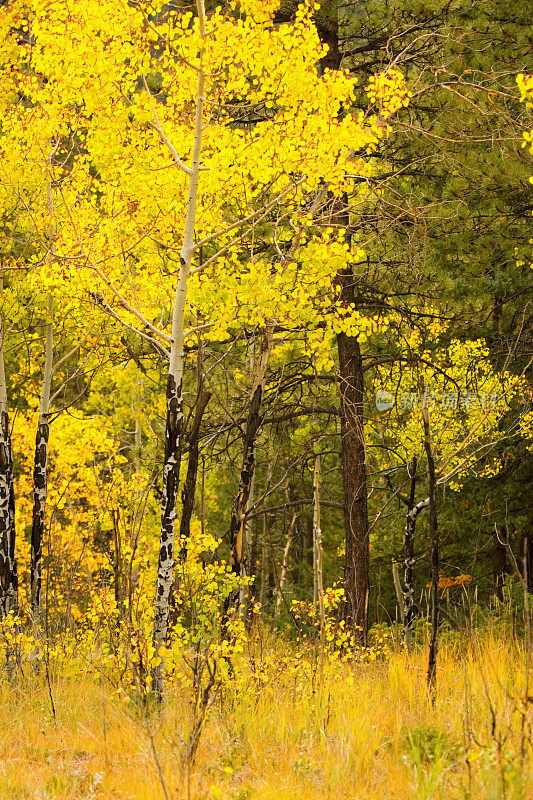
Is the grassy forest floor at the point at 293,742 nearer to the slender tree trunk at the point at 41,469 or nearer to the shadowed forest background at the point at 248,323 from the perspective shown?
the shadowed forest background at the point at 248,323

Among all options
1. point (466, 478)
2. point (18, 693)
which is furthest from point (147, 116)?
point (466, 478)

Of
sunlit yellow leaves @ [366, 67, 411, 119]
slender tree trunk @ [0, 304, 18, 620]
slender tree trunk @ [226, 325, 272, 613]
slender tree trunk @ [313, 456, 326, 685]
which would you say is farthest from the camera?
slender tree trunk @ [0, 304, 18, 620]

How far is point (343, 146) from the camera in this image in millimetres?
6863

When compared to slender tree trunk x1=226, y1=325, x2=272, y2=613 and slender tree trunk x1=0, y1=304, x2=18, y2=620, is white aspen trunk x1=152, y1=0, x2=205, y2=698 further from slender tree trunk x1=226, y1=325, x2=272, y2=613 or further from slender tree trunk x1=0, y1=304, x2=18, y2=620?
slender tree trunk x1=0, y1=304, x2=18, y2=620

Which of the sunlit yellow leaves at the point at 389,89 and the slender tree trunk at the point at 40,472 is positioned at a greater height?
the sunlit yellow leaves at the point at 389,89

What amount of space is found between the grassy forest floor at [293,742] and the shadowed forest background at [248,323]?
0.08ft

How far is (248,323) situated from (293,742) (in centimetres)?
361

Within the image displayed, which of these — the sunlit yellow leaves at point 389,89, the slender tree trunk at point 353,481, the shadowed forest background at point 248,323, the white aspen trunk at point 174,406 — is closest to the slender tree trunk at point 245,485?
the shadowed forest background at point 248,323

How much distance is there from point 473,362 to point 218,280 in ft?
19.8

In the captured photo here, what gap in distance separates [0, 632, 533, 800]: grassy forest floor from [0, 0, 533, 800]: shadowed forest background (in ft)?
0.08

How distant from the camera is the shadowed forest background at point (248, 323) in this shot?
4.38 metres

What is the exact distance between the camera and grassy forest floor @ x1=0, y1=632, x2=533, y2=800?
3.61m

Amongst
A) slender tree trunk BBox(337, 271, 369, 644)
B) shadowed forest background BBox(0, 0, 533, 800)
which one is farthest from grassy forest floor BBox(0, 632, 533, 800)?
slender tree trunk BBox(337, 271, 369, 644)

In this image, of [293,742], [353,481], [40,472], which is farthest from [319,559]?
[40,472]
